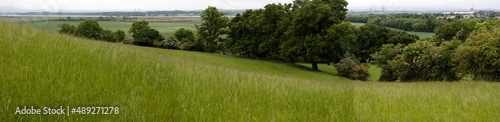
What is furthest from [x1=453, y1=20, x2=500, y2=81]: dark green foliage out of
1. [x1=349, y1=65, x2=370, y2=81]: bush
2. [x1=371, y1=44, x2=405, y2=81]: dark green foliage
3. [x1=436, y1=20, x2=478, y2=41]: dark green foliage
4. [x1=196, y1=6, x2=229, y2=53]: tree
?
[x1=196, y1=6, x2=229, y2=53]: tree

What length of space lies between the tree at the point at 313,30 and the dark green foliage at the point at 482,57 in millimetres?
14833

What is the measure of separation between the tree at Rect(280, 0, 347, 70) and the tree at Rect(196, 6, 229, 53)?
1944 cm

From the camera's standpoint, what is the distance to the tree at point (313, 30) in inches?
1757

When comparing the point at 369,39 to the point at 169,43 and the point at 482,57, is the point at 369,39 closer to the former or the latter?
the point at 169,43

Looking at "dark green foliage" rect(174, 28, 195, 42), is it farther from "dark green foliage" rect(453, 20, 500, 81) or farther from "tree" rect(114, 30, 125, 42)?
"dark green foliage" rect(453, 20, 500, 81)

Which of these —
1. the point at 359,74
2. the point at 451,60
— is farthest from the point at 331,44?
the point at 451,60

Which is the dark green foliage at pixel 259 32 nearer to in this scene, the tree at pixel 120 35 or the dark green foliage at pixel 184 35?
the dark green foliage at pixel 184 35

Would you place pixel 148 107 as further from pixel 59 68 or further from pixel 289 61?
pixel 289 61

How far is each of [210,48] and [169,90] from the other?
6148 centimetres

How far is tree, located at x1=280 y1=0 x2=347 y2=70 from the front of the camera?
44625mm

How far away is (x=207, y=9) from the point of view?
63562mm

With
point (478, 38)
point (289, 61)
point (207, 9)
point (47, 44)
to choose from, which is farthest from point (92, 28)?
point (47, 44)

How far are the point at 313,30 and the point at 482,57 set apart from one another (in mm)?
19356

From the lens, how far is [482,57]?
33.4 meters
